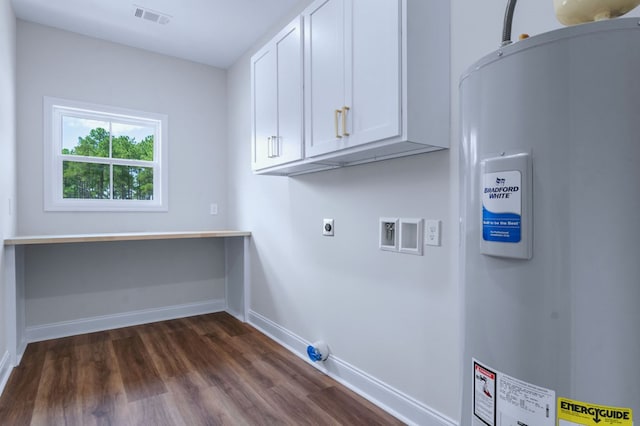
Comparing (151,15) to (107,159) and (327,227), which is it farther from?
(327,227)

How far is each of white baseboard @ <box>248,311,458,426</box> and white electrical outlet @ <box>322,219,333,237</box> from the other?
802mm

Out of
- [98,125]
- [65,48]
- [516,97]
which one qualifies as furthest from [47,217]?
[516,97]

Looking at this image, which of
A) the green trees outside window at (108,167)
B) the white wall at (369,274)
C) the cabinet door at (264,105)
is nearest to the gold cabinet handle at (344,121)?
the white wall at (369,274)

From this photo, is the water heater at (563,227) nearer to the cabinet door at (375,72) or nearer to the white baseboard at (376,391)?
the cabinet door at (375,72)

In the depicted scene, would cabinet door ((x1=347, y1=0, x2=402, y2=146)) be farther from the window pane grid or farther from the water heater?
the window pane grid

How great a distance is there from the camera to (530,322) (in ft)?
2.54

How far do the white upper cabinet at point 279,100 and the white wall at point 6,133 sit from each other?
5.25 feet

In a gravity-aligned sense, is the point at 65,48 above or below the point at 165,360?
above

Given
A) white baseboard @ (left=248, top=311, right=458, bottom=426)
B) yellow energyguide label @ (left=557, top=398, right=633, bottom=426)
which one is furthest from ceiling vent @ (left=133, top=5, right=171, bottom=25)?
yellow energyguide label @ (left=557, top=398, right=633, bottom=426)

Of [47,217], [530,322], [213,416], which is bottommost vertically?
[213,416]

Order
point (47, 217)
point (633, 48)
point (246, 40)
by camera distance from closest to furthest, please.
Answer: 1. point (633, 48)
2. point (47, 217)
3. point (246, 40)

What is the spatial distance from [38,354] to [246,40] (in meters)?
3.04

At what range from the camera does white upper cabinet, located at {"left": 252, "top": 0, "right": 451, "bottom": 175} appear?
1462mm

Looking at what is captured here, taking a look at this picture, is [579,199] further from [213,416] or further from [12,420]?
[12,420]
